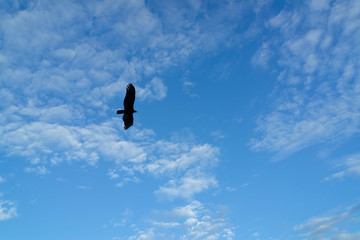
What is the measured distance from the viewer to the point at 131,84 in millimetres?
23734

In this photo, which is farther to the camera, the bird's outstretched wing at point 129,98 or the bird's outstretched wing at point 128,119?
the bird's outstretched wing at point 128,119

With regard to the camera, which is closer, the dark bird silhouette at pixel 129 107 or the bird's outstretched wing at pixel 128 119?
the dark bird silhouette at pixel 129 107

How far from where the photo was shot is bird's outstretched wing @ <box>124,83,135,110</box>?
2386cm

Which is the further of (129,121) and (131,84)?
(129,121)

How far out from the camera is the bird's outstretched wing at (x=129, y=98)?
23859mm

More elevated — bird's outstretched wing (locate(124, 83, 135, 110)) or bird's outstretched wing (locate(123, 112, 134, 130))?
bird's outstretched wing (locate(124, 83, 135, 110))

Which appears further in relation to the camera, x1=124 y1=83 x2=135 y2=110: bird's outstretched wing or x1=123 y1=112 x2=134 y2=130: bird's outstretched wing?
x1=123 y1=112 x2=134 y2=130: bird's outstretched wing

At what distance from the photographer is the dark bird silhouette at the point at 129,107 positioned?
23.9m

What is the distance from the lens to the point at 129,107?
24.9 metres

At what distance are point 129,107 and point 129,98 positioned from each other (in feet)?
3.36

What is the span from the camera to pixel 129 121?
25.6 meters

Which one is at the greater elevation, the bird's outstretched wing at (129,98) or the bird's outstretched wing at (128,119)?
the bird's outstretched wing at (129,98)

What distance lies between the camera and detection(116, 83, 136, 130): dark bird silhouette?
78.5 feet

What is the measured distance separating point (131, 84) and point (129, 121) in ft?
12.2
